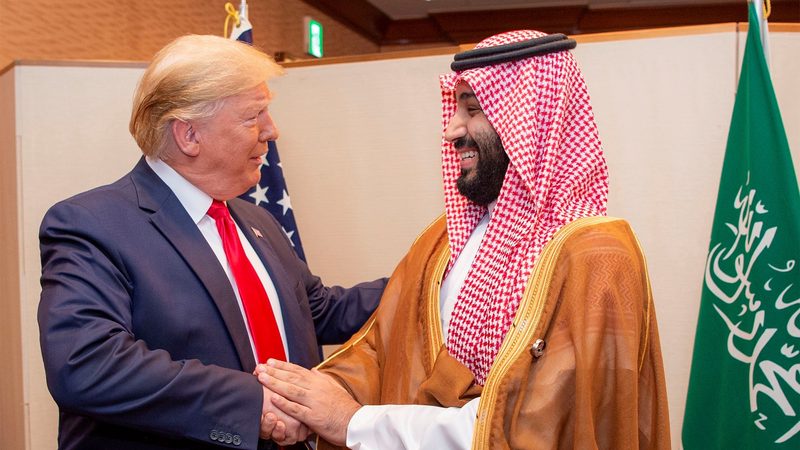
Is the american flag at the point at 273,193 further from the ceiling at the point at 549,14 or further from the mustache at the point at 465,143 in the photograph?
the ceiling at the point at 549,14

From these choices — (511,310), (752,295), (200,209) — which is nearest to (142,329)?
(200,209)

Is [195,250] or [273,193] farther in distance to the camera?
[273,193]

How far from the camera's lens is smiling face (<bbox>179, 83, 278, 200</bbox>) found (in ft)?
7.61

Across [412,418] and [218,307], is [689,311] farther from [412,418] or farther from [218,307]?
[218,307]

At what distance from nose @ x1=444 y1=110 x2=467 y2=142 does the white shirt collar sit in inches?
28.0

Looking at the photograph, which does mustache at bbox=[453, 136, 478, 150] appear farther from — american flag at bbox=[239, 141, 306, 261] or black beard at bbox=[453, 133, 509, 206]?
american flag at bbox=[239, 141, 306, 261]

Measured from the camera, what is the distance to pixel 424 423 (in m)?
1.91

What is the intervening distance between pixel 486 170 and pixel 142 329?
3.18ft

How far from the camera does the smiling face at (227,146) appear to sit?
232 centimetres

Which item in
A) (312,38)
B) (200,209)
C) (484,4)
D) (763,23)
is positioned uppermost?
(484,4)

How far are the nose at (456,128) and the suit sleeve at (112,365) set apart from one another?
823 millimetres

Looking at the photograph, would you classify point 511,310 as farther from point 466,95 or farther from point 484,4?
point 484,4

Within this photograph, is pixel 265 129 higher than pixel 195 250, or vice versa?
pixel 265 129

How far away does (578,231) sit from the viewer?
1.91 metres
